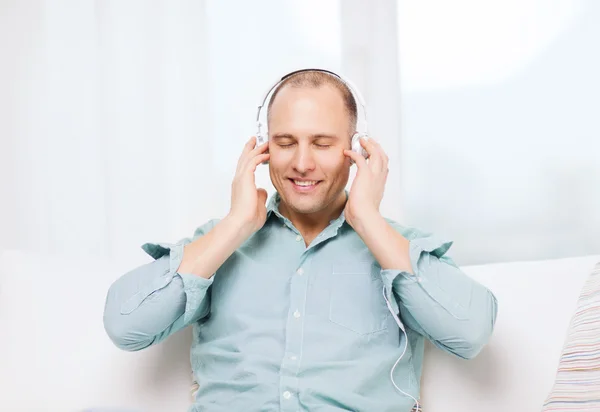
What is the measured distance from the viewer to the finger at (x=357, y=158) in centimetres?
175

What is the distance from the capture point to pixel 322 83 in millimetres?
1816

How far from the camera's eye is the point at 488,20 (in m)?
2.40

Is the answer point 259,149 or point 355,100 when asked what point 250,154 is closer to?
point 259,149

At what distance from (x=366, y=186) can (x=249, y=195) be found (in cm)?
28

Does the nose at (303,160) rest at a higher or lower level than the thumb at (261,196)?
higher

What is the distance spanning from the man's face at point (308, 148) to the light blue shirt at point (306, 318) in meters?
0.10

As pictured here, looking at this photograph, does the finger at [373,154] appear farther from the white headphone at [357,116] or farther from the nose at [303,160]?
the nose at [303,160]

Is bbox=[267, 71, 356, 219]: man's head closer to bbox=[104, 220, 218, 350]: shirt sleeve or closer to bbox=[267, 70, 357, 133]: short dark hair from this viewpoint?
bbox=[267, 70, 357, 133]: short dark hair

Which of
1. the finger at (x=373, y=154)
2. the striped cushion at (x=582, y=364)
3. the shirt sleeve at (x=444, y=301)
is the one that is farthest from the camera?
the finger at (x=373, y=154)

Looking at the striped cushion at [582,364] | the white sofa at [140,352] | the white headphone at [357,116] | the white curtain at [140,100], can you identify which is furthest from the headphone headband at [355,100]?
the striped cushion at [582,364]

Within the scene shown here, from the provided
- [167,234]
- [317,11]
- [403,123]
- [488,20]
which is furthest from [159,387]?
[488,20]

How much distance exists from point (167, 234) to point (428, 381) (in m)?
1.14

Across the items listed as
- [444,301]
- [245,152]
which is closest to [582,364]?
[444,301]

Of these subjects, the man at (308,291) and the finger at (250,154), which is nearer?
the man at (308,291)
